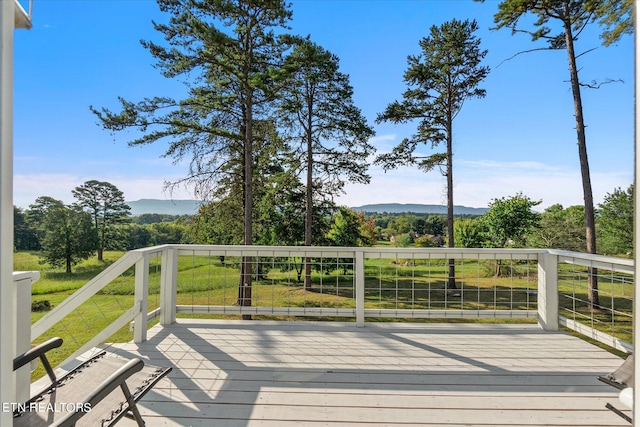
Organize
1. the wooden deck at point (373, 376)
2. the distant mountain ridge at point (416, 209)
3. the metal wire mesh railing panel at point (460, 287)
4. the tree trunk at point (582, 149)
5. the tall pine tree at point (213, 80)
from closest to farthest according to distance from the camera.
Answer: the wooden deck at point (373, 376)
the tall pine tree at point (213, 80)
the tree trunk at point (582, 149)
the metal wire mesh railing panel at point (460, 287)
the distant mountain ridge at point (416, 209)

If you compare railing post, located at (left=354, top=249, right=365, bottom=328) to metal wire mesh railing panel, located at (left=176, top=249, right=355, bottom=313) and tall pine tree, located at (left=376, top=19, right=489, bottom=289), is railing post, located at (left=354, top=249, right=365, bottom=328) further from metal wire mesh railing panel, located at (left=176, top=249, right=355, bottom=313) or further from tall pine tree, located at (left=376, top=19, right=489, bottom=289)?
tall pine tree, located at (left=376, top=19, right=489, bottom=289)

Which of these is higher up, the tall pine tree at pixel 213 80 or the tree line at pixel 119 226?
the tall pine tree at pixel 213 80

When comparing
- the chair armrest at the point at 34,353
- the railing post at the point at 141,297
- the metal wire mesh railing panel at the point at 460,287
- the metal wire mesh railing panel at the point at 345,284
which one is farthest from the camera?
the metal wire mesh railing panel at the point at 460,287

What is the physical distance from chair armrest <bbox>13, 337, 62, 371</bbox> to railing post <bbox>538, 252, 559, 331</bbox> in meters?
4.29

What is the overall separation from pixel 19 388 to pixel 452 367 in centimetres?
295

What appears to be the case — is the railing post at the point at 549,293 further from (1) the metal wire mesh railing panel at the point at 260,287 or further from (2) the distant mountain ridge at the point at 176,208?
(2) the distant mountain ridge at the point at 176,208

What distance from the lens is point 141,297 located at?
3.22 m

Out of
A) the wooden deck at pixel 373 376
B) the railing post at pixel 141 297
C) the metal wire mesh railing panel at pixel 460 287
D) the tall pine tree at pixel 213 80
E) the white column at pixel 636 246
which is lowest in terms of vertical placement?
the metal wire mesh railing panel at pixel 460 287

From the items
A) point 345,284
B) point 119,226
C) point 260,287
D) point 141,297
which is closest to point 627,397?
point 141,297

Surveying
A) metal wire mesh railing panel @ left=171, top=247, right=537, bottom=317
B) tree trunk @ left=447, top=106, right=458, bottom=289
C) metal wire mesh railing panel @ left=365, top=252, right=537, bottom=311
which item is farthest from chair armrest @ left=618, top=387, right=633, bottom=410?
tree trunk @ left=447, top=106, right=458, bottom=289

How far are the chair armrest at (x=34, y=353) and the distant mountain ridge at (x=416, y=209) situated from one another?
425 inches

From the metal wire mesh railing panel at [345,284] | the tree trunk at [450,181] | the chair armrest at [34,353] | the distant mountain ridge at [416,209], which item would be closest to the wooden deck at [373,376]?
the metal wire mesh railing panel at [345,284]

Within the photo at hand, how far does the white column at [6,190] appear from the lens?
2.94 feet

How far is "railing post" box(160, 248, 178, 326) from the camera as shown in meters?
3.67
